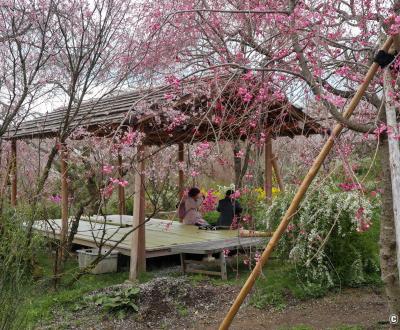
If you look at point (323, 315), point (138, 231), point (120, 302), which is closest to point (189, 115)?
point (138, 231)

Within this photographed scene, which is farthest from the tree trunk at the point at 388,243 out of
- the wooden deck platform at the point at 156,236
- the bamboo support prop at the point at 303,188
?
the wooden deck platform at the point at 156,236

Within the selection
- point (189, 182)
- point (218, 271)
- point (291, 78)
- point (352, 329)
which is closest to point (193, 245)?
point (218, 271)

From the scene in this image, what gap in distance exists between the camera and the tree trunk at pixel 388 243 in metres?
3.74

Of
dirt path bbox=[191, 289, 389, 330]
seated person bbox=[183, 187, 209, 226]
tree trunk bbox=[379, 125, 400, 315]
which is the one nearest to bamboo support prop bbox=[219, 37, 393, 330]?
tree trunk bbox=[379, 125, 400, 315]

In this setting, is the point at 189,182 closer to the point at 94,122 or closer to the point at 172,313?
the point at 94,122

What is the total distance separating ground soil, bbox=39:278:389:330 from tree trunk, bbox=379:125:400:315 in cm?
112

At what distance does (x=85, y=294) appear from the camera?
6359 millimetres

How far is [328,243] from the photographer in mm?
6238

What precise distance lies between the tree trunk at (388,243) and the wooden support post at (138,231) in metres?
4.11

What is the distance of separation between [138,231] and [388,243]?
4.63 m

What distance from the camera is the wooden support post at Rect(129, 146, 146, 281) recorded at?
737 centimetres

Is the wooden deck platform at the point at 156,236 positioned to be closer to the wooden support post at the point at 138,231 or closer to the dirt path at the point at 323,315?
the wooden support post at the point at 138,231
